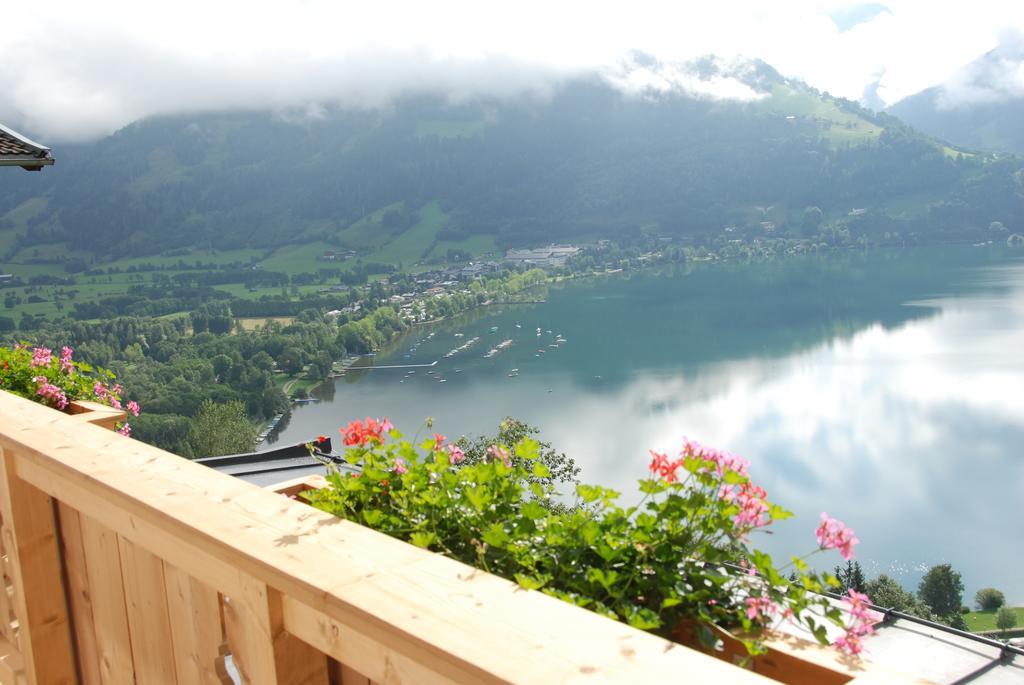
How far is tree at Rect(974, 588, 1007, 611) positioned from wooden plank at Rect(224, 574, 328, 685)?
80.6 feet

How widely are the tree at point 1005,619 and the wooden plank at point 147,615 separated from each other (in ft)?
74.2

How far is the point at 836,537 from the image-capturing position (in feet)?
2.71

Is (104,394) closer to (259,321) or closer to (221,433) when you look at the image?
(221,433)

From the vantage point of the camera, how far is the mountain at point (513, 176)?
99.9 meters

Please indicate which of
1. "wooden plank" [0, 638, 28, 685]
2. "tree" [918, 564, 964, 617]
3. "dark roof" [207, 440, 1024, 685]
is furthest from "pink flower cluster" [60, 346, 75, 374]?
"tree" [918, 564, 964, 617]

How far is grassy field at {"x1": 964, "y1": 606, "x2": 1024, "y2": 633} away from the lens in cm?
2009

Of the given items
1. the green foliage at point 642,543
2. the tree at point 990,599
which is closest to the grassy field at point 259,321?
the tree at point 990,599

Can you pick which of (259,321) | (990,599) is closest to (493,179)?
(259,321)

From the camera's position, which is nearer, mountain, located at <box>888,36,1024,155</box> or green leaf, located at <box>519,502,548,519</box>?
green leaf, located at <box>519,502,548,519</box>

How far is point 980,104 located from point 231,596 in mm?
204572

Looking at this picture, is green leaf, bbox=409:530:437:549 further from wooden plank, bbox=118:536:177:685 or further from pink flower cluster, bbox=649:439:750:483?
wooden plank, bbox=118:536:177:685

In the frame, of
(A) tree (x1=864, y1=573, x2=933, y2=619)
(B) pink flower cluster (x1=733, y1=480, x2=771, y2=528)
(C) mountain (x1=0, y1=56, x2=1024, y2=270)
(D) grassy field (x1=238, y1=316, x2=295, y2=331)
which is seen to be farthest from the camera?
(C) mountain (x1=0, y1=56, x2=1024, y2=270)

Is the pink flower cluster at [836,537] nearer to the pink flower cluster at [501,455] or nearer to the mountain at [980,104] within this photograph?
the pink flower cluster at [501,455]

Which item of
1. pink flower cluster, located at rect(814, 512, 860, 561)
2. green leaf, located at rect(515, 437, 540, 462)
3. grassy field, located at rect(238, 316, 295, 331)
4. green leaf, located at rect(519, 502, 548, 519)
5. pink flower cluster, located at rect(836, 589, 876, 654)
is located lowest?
grassy field, located at rect(238, 316, 295, 331)
